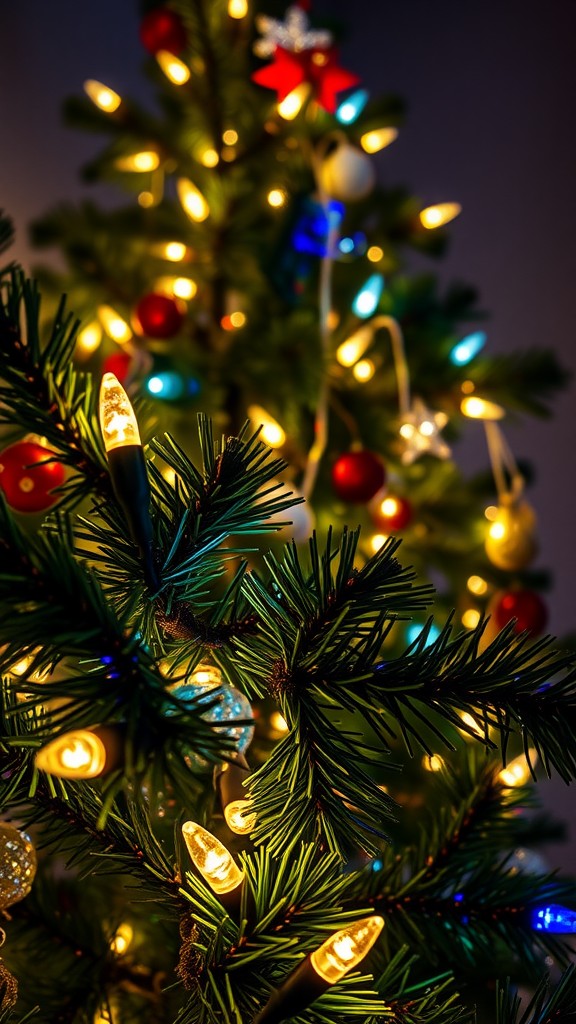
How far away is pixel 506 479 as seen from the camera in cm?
120

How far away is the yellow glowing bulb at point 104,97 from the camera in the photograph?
3.12 ft

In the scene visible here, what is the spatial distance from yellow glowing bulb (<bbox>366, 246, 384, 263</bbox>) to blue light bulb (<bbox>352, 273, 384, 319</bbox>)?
175 mm

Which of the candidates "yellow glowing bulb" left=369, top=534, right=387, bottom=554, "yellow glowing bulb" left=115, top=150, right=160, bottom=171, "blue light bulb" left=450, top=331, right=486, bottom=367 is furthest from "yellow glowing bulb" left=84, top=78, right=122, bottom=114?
"yellow glowing bulb" left=369, top=534, right=387, bottom=554

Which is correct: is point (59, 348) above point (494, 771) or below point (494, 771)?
above

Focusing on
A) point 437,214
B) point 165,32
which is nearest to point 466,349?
point 437,214

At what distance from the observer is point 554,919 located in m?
0.37

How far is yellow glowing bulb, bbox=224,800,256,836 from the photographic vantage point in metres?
0.33

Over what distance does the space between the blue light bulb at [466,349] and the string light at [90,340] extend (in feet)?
1.52

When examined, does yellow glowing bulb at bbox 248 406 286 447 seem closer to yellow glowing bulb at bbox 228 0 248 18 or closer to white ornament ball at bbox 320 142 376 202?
white ornament ball at bbox 320 142 376 202

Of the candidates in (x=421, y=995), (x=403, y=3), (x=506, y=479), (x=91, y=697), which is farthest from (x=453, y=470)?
(x=403, y=3)

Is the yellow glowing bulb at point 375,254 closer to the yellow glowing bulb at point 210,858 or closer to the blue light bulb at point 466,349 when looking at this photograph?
the blue light bulb at point 466,349

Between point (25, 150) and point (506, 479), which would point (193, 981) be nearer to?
point (506, 479)

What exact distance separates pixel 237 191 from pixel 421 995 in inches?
35.3

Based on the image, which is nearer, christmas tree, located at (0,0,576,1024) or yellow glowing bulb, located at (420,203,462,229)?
christmas tree, located at (0,0,576,1024)
